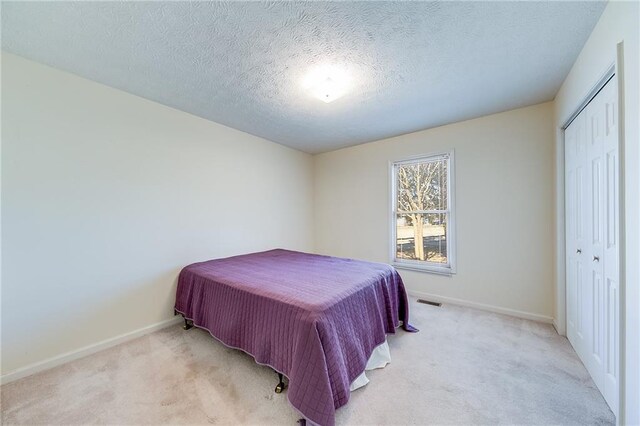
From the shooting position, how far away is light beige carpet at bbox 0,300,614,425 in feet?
4.54

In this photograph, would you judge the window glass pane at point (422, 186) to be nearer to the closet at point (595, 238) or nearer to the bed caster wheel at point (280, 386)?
the closet at point (595, 238)

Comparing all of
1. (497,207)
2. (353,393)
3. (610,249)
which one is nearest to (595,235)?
(610,249)

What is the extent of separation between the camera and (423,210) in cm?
337

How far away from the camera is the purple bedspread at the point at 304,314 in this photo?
1.35 meters

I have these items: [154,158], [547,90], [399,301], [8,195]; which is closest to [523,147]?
[547,90]

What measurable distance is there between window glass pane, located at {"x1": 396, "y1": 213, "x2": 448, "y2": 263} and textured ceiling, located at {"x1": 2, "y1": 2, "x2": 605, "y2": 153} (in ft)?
4.85

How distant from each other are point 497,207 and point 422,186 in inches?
36.5

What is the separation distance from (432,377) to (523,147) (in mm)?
2597

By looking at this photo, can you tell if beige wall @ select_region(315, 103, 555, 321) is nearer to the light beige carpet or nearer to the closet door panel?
the light beige carpet

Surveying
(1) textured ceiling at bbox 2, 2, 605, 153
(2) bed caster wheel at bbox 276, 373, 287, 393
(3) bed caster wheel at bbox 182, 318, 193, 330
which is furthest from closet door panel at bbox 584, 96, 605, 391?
(3) bed caster wheel at bbox 182, 318, 193, 330

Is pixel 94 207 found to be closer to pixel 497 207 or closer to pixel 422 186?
pixel 422 186

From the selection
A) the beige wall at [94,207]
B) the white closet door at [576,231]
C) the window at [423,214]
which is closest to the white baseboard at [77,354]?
the beige wall at [94,207]

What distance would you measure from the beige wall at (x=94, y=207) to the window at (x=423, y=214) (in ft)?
8.10

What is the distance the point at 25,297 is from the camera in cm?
177
